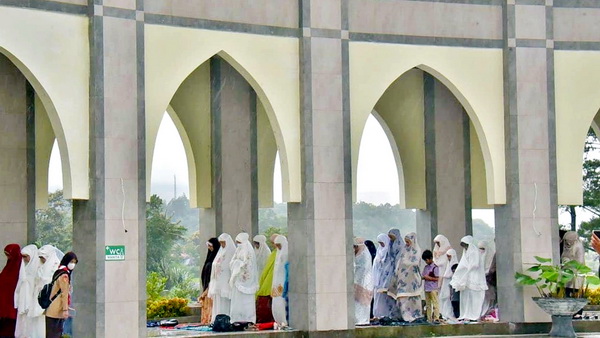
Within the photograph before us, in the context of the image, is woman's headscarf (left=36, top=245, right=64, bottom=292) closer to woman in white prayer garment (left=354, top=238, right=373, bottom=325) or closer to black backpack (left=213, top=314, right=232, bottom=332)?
black backpack (left=213, top=314, right=232, bottom=332)

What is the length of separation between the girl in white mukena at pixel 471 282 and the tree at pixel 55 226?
30.6 m

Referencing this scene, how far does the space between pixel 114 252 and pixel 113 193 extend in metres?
0.77

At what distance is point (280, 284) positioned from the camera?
18.2 metres

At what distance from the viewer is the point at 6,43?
15.5m

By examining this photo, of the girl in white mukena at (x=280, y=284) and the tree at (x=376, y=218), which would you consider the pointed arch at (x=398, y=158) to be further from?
the tree at (x=376, y=218)

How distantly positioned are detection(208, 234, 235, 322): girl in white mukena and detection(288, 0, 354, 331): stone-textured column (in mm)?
972

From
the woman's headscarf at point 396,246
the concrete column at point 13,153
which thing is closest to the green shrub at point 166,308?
the concrete column at point 13,153

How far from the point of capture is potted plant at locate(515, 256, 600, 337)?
18.2 m

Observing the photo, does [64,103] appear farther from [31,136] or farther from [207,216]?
[207,216]

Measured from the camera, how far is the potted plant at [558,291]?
716 inches

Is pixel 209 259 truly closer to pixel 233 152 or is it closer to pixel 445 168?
pixel 233 152

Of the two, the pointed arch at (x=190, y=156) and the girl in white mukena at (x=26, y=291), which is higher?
the pointed arch at (x=190, y=156)

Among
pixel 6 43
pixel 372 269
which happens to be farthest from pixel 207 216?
pixel 6 43

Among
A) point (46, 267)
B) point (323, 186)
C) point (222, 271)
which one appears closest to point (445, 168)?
point (323, 186)
